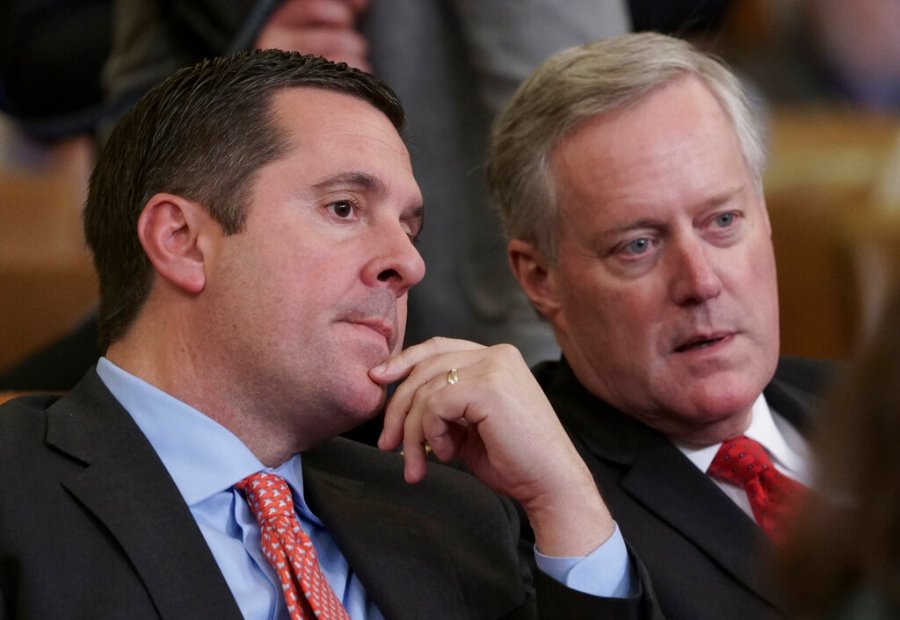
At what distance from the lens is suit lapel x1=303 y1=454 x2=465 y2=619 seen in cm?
171

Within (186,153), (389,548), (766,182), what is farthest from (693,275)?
(766,182)

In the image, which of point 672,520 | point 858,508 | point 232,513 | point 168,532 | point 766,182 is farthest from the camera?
point 766,182

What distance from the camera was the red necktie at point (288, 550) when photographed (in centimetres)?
158

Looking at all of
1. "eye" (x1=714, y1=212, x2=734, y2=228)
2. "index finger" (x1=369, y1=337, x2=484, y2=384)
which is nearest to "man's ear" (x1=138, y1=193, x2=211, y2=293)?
"index finger" (x1=369, y1=337, x2=484, y2=384)

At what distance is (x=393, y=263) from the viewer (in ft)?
5.70

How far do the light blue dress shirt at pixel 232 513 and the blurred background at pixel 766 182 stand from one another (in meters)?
0.49

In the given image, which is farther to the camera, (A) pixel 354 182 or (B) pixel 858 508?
(A) pixel 354 182

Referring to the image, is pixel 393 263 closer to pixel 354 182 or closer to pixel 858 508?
pixel 354 182

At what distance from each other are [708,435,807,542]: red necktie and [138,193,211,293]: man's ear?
84cm

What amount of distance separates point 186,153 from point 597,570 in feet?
2.33

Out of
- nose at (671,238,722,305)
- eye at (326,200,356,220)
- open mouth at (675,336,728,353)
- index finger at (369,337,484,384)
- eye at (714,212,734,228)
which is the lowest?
open mouth at (675,336,728,353)

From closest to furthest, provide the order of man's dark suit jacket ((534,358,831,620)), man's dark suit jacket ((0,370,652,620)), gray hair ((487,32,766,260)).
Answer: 1. man's dark suit jacket ((0,370,652,620))
2. man's dark suit jacket ((534,358,831,620))
3. gray hair ((487,32,766,260))

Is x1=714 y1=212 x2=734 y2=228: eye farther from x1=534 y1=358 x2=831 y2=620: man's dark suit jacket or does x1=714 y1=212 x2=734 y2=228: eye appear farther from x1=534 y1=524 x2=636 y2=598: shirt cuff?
x1=534 y1=524 x2=636 y2=598: shirt cuff

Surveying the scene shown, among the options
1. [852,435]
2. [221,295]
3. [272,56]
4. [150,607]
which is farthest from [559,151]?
[852,435]
